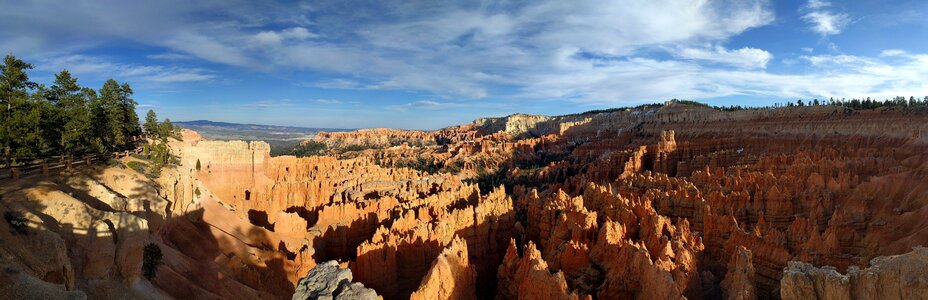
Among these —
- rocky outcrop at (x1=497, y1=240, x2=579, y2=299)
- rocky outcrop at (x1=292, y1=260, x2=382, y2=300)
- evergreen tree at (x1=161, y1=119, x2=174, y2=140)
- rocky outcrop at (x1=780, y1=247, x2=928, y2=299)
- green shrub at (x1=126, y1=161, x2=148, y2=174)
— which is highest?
evergreen tree at (x1=161, y1=119, x2=174, y2=140)

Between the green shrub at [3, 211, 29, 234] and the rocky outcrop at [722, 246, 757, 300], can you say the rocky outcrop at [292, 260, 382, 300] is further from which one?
the rocky outcrop at [722, 246, 757, 300]

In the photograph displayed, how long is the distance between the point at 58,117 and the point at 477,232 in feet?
71.8

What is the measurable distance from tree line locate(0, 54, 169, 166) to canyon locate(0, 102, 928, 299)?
12.2 feet

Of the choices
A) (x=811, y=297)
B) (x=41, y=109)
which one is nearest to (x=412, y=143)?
(x=41, y=109)

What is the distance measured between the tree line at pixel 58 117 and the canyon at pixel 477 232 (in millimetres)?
3722

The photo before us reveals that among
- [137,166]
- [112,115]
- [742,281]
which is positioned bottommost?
[742,281]

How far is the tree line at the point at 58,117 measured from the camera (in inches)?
739

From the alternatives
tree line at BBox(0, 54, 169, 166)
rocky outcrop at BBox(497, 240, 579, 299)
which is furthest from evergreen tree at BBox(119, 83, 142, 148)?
rocky outcrop at BBox(497, 240, 579, 299)

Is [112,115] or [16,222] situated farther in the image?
[112,115]

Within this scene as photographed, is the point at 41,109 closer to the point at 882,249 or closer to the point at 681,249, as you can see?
the point at 681,249

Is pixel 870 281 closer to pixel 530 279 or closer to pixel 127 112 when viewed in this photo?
pixel 530 279

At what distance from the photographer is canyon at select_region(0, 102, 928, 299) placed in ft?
34.0

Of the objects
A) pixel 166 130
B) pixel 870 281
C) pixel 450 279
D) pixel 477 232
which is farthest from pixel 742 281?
pixel 166 130

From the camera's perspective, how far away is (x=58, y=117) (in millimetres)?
22438
